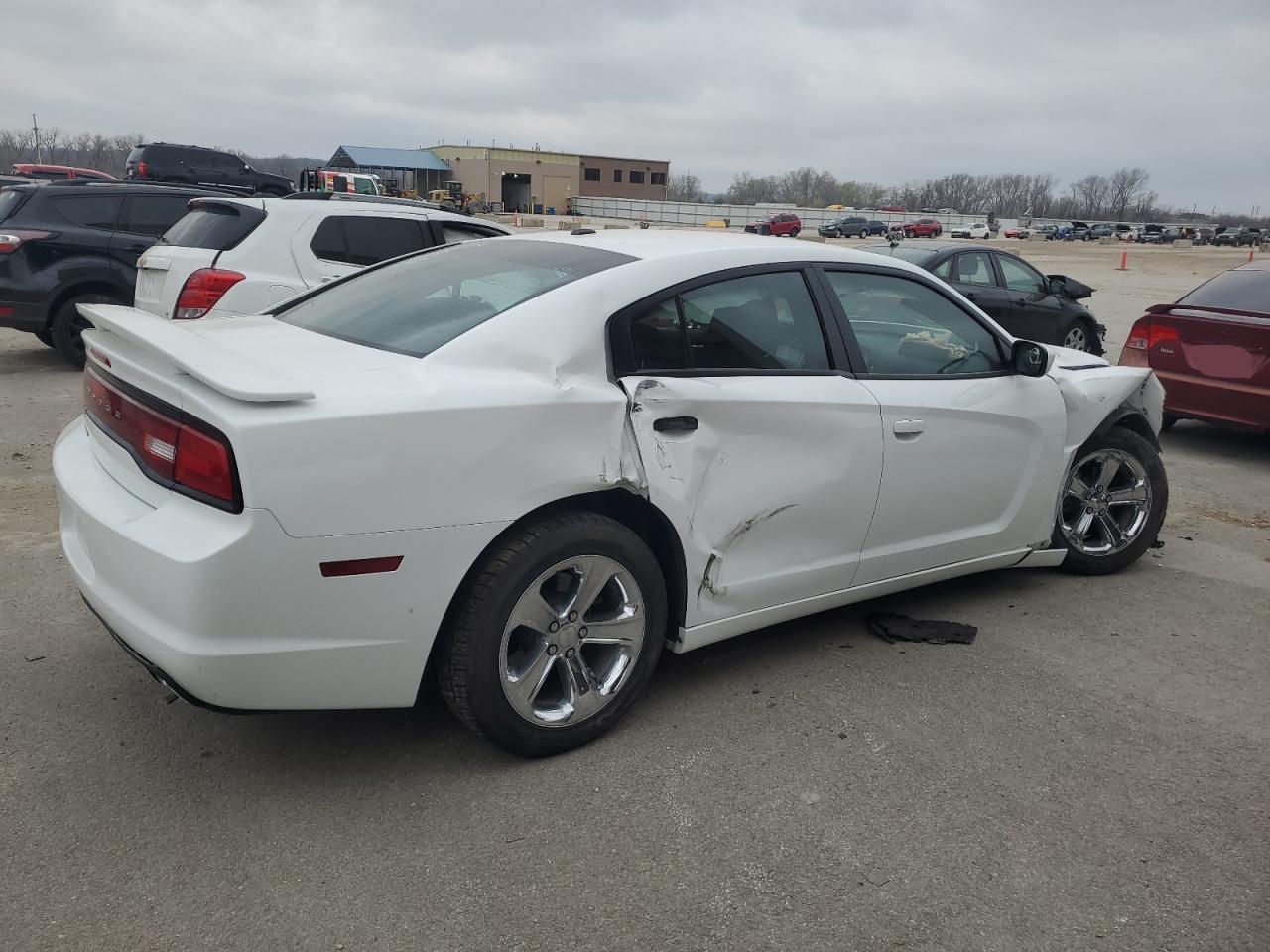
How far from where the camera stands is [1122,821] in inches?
116

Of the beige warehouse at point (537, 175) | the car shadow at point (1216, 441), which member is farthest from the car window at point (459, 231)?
the beige warehouse at point (537, 175)

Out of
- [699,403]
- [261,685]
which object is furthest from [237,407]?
[699,403]

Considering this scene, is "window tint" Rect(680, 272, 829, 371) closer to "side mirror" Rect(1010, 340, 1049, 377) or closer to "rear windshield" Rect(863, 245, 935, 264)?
"side mirror" Rect(1010, 340, 1049, 377)

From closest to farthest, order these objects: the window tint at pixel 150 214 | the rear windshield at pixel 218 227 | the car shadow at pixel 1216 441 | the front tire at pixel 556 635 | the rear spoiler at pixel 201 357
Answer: the rear spoiler at pixel 201 357 < the front tire at pixel 556 635 < the rear windshield at pixel 218 227 < the car shadow at pixel 1216 441 < the window tint at pixel 150 214

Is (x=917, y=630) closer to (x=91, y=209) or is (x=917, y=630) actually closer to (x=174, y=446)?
(x=174, y=446)

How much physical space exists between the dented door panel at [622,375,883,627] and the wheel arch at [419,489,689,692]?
0.12 ft

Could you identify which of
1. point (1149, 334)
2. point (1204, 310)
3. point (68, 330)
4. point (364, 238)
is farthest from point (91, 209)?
point (1204, 310)

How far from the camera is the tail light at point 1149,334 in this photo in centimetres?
820

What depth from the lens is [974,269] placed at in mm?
12156

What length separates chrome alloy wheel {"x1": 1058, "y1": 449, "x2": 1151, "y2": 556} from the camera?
4.94 metres

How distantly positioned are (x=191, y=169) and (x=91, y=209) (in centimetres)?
1550

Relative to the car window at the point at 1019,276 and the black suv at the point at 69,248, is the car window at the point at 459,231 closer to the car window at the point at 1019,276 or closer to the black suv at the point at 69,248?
the black suv at the point at 69,248

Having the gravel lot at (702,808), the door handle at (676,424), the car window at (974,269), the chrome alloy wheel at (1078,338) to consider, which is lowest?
the gravel lot at (702,808)

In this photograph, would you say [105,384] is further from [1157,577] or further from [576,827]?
[1157,577]
